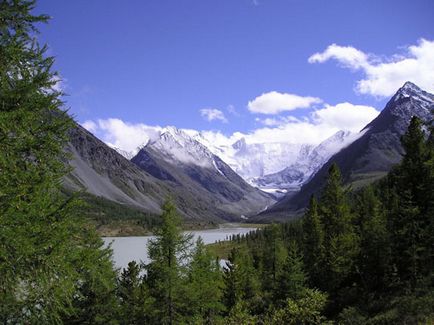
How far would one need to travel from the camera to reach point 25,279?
8.58 metres

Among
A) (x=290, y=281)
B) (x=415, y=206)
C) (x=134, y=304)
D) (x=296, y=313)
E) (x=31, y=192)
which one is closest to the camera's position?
(x=31, y=192)

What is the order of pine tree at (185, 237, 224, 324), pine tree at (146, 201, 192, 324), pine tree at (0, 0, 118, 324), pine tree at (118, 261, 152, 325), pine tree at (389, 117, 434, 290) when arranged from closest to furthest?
pine tree at (0, 0, 118, 324), pine tree at (146, 201, 192, 324), pine tree at (389, 117, 434, 290), pine tree at (118, 261, 152, 325), pine tree at (185, 237, 224, 324)

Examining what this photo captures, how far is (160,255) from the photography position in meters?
30.1

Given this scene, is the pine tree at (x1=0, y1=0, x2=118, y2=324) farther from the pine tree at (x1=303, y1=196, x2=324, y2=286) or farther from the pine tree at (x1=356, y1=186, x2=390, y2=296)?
the pine tree at (x1=303, y1=196, x2=324, y2=286)

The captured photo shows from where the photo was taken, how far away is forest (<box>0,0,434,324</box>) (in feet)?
27.9

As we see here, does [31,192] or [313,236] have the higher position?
[31,192]

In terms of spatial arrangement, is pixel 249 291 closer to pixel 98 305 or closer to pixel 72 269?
pixel 98 305

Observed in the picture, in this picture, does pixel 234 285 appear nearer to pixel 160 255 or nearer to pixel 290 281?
pixel 290 281

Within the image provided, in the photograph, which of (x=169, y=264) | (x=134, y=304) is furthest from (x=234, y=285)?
(x=169, y=264)

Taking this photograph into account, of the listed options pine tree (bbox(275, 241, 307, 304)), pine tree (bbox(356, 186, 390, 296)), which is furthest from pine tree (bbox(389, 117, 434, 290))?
pine tree (bbox(275, 241, 307, 304))

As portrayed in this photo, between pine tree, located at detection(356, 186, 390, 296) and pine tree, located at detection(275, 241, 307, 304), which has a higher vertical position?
pine tree, located at detection(356, 186, 390, 296)

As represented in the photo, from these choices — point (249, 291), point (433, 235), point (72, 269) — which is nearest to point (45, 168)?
point (72, 269)

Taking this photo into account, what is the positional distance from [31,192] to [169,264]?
22.4m

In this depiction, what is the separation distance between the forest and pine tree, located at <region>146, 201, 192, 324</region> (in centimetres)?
9
